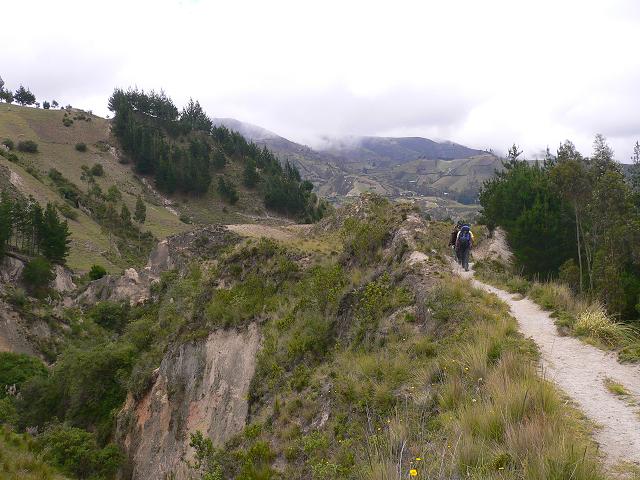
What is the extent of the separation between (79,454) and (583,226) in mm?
24124

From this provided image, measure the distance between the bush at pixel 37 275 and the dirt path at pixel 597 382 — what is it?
45941mm

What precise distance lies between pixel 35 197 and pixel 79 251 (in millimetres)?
10765

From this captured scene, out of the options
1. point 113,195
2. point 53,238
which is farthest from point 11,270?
point 113,195

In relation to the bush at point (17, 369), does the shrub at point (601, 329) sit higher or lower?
higher

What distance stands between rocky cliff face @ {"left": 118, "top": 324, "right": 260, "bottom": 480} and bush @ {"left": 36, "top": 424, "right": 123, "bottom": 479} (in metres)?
0.64

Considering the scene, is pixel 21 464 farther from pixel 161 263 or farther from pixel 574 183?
pixel 161 263

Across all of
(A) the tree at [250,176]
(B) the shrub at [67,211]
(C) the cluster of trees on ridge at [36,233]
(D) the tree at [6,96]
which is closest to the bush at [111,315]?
(C) the cluster of trees on ridge at [36,233]

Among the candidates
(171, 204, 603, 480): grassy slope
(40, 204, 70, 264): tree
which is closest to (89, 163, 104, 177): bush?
(40, 204, 70, 264): tree

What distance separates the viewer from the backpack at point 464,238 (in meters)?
15.9

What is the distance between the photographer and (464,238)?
Answer: 1591cm

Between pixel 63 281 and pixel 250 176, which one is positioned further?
pixel 250 176

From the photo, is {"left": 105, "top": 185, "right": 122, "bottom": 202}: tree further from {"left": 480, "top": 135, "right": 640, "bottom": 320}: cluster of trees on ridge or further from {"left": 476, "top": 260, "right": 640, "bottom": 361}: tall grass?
{"left": 476, "top": 260, "right": 640, "bottom": 361}: tall grass

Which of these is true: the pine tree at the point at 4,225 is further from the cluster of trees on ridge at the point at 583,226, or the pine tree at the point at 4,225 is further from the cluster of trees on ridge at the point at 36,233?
the cluster of trees on ridge at the point at 583,226

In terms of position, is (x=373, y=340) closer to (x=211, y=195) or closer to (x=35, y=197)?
(x=35, y=197)
